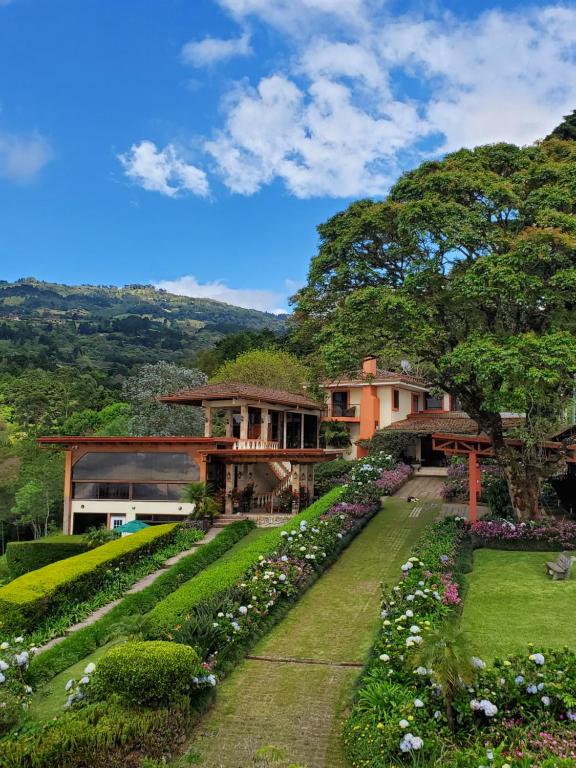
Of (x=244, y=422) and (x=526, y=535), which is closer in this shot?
(x=526, y=535)

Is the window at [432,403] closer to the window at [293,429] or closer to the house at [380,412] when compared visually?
the house at [380,412]

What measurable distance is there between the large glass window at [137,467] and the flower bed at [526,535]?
459 inches

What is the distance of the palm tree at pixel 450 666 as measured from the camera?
22.5 ft

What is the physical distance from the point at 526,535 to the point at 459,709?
1031 cm

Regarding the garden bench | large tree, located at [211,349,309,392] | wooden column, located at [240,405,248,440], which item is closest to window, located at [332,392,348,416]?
large tree, located at [211,349,309,392]

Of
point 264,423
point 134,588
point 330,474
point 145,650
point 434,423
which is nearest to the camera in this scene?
point 145,650

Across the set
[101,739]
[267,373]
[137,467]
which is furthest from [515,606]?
[267,373]

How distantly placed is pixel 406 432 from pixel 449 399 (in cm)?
746

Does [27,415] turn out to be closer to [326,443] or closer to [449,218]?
[326,443]

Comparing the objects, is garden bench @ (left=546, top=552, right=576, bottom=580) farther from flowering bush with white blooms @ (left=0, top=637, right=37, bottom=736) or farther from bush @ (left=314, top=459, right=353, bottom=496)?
bush @ (left=314, top=459, right=353, bottom=496)

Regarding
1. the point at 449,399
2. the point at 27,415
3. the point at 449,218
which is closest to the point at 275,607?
the point at 449,218

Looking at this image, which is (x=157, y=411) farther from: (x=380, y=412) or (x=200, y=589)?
(x=200, y=589)

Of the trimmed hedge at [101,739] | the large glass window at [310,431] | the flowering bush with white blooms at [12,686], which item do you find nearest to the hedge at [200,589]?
the flowering bush with white blooms at [12,686]

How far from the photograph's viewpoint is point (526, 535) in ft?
52.6
